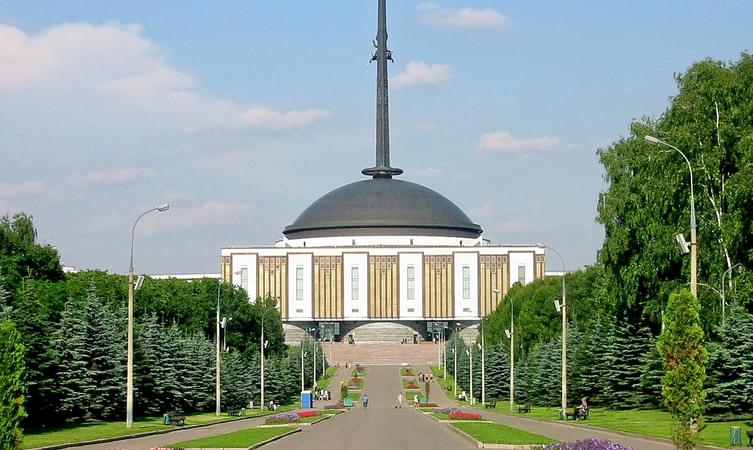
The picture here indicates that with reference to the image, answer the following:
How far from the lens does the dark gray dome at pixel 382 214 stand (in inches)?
6880

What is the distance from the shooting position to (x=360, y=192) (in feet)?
593

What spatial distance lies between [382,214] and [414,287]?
49.0 ft

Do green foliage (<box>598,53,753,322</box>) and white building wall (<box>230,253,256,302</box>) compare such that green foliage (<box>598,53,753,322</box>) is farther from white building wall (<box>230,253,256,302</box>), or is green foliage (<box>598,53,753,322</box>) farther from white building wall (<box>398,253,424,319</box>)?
white building wall (<box>230,253,256,302</box>)

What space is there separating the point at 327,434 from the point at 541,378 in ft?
95.9

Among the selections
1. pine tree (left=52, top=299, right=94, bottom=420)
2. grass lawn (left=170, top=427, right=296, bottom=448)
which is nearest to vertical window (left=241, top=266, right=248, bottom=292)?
pine tree (left=52, top=299, right=94, bottom=420)

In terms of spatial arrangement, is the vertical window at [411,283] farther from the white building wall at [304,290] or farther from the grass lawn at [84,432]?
the grass lawn at [84,432]

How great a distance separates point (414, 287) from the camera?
165000 mm

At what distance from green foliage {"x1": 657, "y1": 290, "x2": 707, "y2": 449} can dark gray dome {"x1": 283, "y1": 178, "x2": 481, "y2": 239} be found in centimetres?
15140

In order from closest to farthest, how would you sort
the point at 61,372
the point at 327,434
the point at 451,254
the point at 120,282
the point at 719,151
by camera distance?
the point at 327,434
the point at 61,372
the point at 719,151
the point at 120,282
the point at 451,254

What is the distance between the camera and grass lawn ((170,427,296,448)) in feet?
103

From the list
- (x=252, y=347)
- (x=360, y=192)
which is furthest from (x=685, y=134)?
(x=360, y=192)

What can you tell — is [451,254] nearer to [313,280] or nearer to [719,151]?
[313,280]

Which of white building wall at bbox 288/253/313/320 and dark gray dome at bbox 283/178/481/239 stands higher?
dark gray dome at bbox 283/178/481/239

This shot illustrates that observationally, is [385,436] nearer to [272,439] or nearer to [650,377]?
[272,439]
